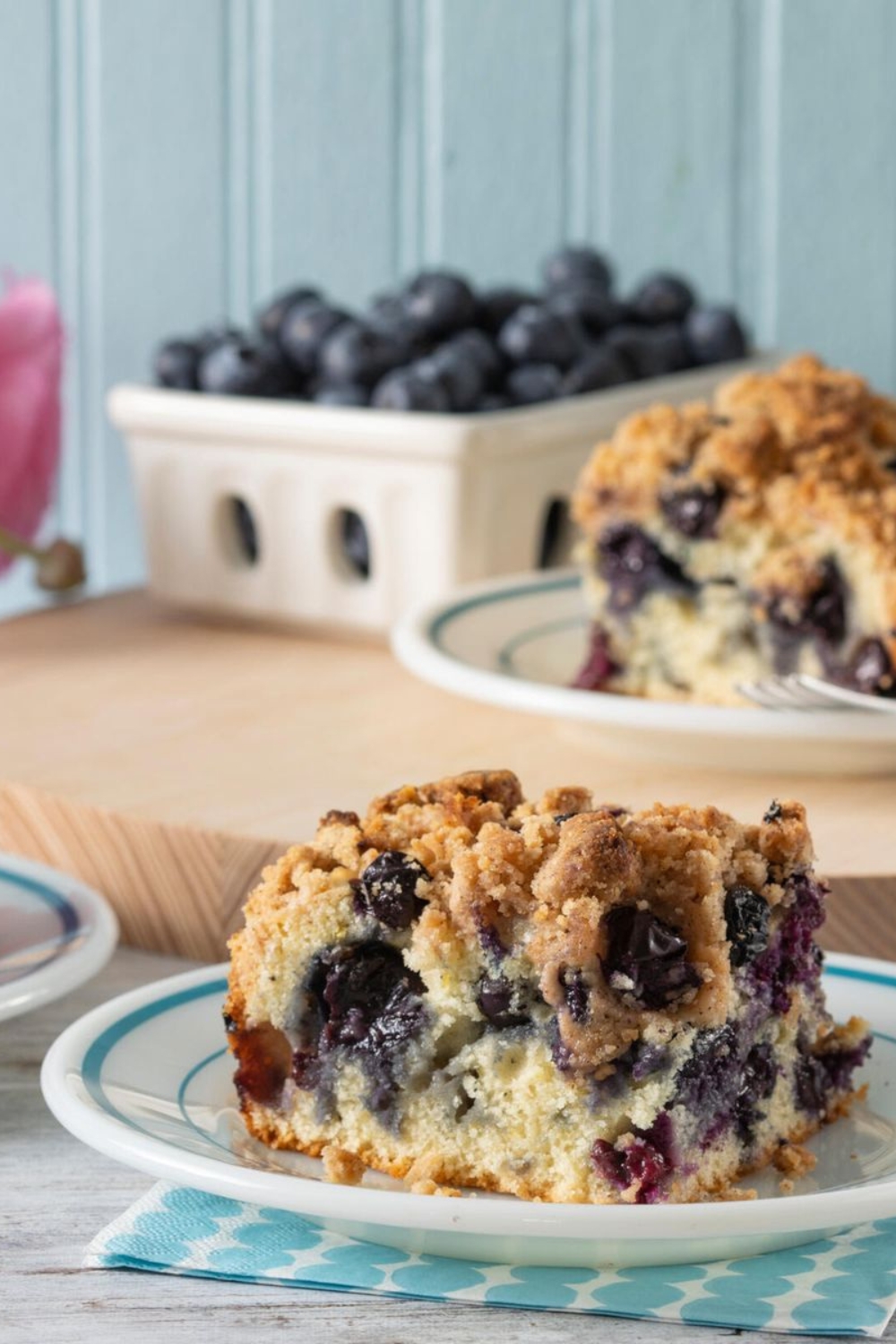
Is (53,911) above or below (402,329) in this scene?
below

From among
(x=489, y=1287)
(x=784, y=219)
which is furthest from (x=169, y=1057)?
(x=784, y=219)

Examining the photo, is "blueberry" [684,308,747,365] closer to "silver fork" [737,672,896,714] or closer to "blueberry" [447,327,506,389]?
"blueberry" [447,327,506,389]

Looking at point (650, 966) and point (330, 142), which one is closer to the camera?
point (650, 966)

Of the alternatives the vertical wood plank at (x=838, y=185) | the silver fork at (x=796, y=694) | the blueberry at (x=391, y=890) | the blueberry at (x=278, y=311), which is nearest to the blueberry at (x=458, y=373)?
the blueberry at (x=278, y=311)

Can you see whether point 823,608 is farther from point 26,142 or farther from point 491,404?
point 26,142

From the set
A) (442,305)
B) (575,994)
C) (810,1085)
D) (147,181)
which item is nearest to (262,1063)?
(575,994)

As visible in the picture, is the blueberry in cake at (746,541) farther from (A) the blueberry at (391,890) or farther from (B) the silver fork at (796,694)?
(A) the blueberry at (391,890)
